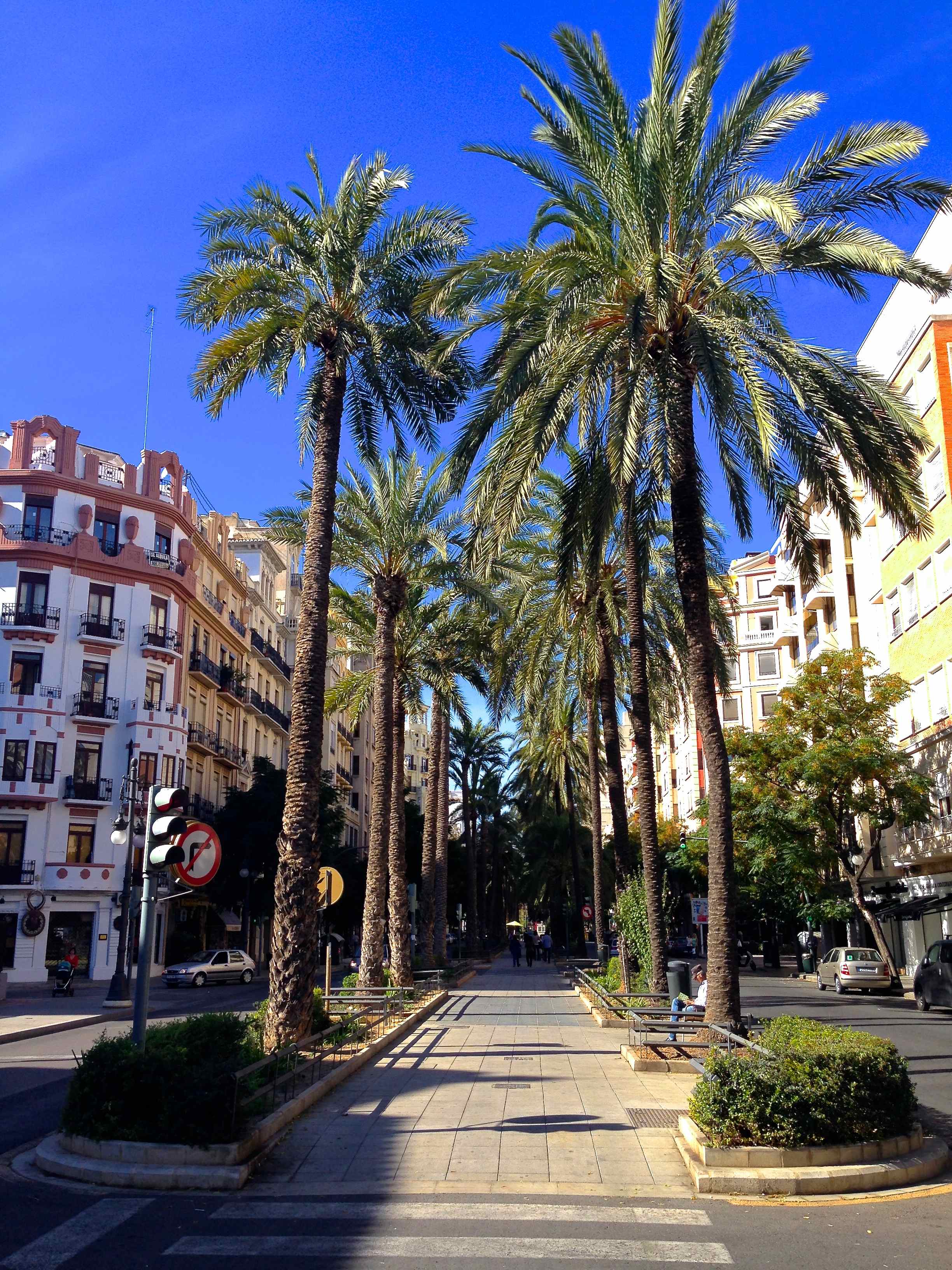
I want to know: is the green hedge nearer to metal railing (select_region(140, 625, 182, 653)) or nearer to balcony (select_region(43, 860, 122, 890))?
balcony (select_region(43, 860, 122, 890))

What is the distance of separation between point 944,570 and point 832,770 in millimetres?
7422

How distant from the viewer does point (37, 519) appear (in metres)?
45.2

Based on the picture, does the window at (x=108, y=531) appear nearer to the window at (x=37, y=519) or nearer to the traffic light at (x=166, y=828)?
the window at (x=37, y=519)

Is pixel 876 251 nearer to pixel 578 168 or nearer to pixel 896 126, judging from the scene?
pixel 896 126

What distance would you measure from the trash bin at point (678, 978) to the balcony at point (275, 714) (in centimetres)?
4632

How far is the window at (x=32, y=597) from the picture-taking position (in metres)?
44.5

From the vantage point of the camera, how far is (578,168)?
49.1 feet

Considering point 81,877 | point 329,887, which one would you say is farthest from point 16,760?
point 329,887

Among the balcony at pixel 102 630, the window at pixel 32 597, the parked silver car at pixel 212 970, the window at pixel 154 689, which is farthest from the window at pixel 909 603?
the window at pixel 32 597

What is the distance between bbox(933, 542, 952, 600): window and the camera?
3541 cm

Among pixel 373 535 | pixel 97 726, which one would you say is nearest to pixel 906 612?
pixel 373 535

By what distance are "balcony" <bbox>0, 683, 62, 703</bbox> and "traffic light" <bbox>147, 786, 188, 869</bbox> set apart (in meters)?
35.5

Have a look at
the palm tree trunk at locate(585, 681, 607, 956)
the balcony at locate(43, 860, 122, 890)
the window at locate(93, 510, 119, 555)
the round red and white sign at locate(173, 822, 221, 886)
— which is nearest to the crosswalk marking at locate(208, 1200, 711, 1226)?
the round red and white sign at locate(173, 822, 221, 886)

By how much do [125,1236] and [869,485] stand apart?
12.1 meters
